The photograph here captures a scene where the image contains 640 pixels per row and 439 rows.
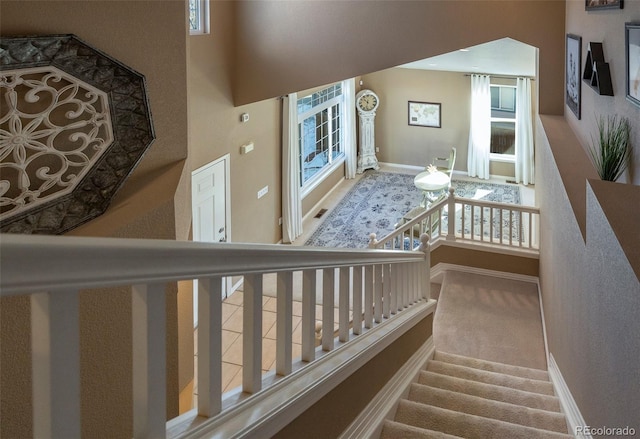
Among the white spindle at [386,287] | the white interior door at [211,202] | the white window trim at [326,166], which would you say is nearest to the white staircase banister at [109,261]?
the white spindle at [386,287]

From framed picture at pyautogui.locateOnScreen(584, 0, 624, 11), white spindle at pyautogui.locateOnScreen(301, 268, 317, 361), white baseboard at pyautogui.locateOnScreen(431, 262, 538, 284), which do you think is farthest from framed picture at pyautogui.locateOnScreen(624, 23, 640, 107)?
white baseboard at pyautogui.locateOnScreen(431, 262, 538, 284)

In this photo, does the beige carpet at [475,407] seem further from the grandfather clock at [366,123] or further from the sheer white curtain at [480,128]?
the grandfather clock at [366,123]

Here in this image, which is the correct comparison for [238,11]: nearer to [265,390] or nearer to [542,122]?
[542,122]

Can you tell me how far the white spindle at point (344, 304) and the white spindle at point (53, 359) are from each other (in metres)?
1.31

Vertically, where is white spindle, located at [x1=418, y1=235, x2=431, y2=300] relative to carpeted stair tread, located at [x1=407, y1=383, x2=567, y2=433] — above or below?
above

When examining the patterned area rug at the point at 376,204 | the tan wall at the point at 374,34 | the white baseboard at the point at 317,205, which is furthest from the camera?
the white baseboard at the point at 317,205

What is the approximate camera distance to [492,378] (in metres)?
4.32

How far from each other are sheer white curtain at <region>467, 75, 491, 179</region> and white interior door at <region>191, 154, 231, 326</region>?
756 centimetres

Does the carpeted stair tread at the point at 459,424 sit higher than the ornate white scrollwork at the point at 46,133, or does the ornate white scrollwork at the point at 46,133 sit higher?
the ornate white scrollwork at the point at 46,133

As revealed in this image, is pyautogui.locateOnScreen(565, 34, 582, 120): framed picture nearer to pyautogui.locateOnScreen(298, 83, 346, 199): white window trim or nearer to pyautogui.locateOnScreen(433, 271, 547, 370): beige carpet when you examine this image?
pyautogui.locateOnScreen(433, 271, 547, 370): beige carpet

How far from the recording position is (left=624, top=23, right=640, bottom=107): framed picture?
3.02 meters

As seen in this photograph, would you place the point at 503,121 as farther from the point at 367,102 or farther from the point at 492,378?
the point at 492,378

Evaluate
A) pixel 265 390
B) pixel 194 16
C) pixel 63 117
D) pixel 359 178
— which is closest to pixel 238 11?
pixel 194 16

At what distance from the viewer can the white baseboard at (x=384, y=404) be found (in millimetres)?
2422
